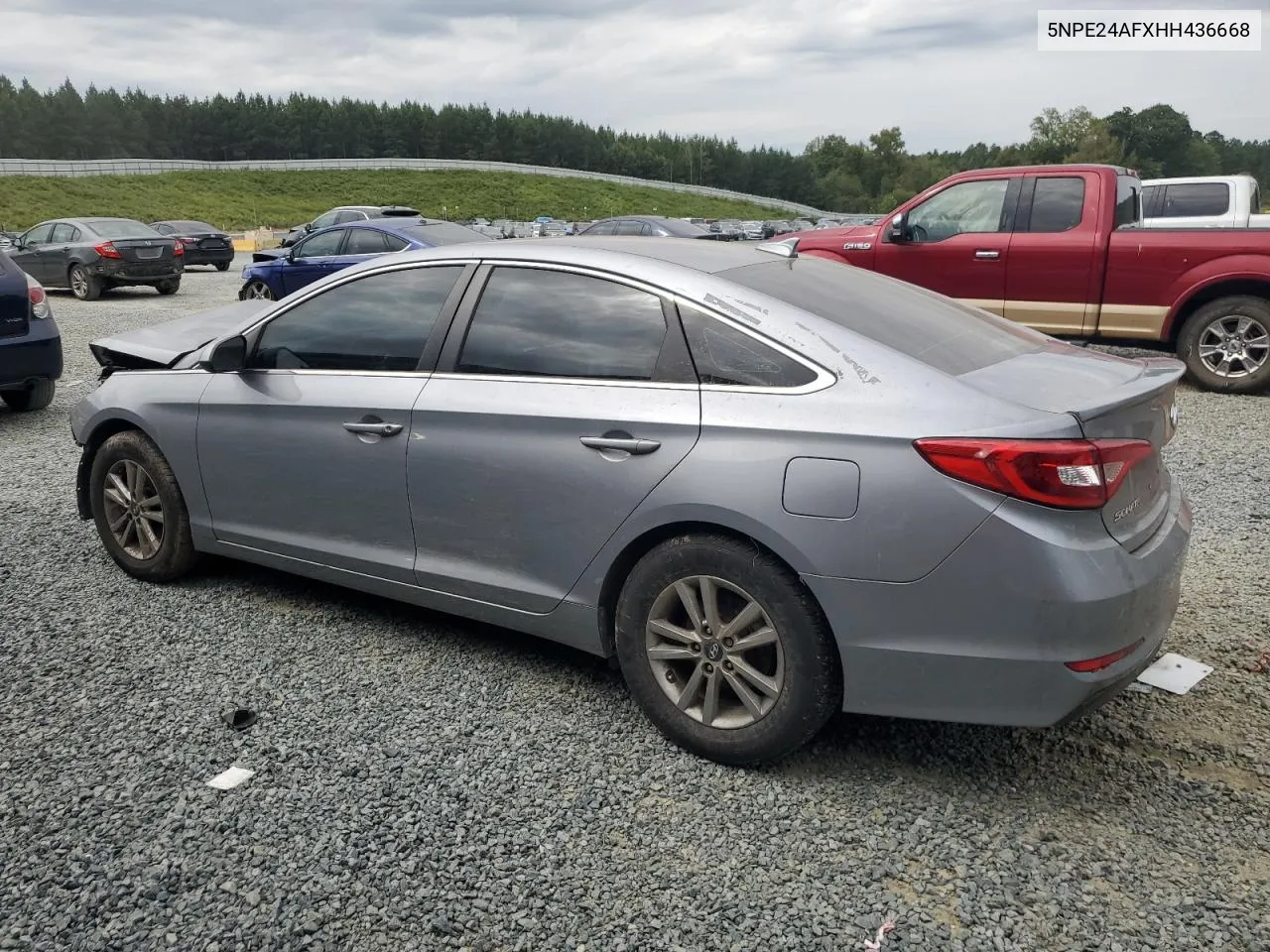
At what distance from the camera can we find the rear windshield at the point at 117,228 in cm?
1912

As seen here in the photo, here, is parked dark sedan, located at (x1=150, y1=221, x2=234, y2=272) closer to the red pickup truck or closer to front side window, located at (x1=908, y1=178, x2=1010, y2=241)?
the red pickup truck

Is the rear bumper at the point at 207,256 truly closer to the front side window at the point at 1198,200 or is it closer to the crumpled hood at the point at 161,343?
the front side window at the point at 1198,200

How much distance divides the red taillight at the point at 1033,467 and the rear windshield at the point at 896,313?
36 cm

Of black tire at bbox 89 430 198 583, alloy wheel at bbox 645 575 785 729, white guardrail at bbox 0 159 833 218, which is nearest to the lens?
alloy wheel at bbox 645 575 785 729

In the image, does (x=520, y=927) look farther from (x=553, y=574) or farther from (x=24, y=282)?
(x=24, y=282)

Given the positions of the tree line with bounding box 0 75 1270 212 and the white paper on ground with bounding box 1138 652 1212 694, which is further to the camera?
the tree line with bounding box 0 75 1270 212

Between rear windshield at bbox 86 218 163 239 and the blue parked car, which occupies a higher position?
rear windshield at bbox 86 218 163 239

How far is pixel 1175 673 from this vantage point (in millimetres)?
3678

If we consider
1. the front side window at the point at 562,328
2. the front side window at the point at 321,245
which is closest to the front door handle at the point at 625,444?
the front side window at the point at 562,328

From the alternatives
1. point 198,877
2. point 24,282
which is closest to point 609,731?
point 198,877

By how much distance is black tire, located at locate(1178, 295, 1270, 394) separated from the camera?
8.59 meters

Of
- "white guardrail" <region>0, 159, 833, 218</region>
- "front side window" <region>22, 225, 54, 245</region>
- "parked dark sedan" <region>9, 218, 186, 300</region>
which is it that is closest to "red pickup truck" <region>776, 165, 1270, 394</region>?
"parked dark sedan" <region>9, 218, 186, 300</region>

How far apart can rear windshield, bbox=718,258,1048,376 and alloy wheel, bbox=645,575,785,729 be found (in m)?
0.90

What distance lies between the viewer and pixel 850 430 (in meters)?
2.79
